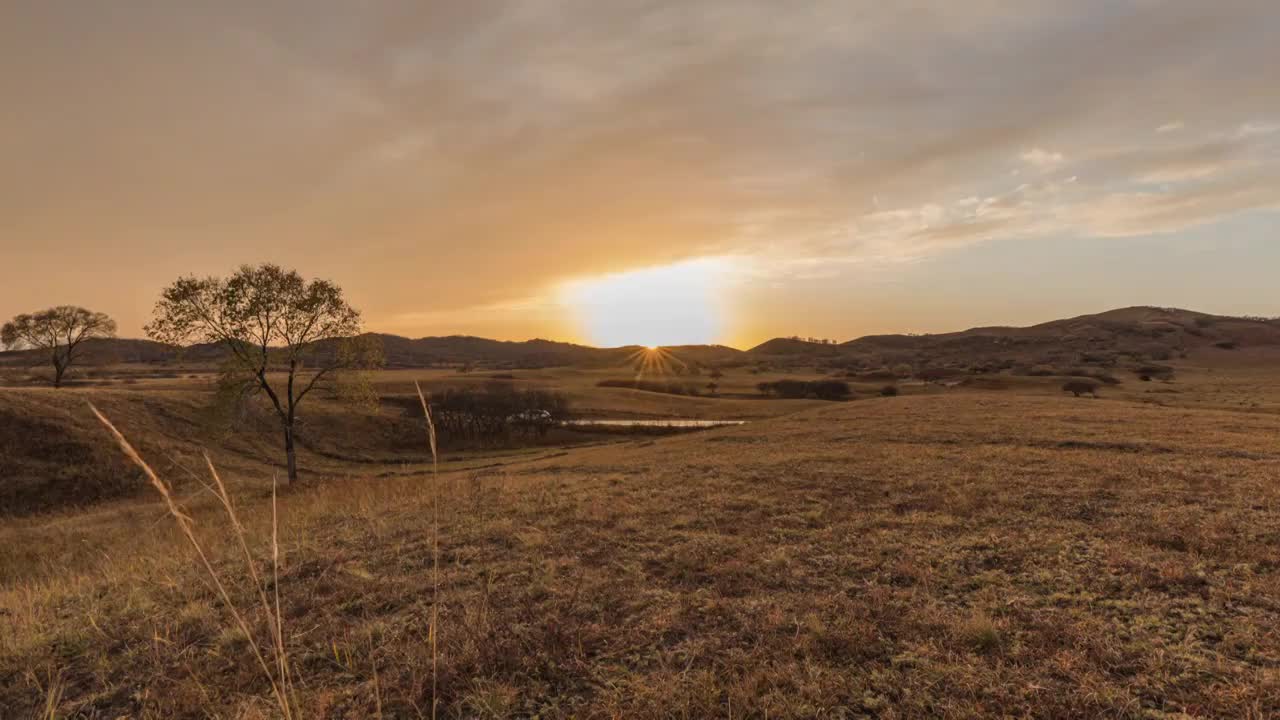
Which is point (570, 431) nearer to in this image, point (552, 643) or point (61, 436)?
point (61, 436)

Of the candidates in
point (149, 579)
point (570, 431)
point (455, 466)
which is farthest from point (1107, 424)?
point (570, 431)

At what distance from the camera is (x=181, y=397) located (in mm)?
55094

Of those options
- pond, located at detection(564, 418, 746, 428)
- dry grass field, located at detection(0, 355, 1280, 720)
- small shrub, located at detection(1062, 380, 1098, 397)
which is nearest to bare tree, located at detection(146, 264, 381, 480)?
dry grass field, located at detection(0, 355, 1280, 720)

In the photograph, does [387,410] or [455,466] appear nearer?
[455,466]

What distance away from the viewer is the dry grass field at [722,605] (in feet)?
17.2

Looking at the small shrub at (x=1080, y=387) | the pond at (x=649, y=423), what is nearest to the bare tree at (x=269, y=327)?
the pond at (x=649, y=423)

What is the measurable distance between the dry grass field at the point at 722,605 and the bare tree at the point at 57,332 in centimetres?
8388

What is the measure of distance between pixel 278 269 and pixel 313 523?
1081 inches

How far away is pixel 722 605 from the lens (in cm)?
716

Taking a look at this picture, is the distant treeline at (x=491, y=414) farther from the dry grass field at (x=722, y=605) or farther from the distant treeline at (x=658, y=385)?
the dry grass field at (x=722, y=605)

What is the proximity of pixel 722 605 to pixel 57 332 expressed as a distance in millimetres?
99222

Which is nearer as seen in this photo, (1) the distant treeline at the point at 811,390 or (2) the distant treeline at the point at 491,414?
(2) the distant treeline at the point at 491,414

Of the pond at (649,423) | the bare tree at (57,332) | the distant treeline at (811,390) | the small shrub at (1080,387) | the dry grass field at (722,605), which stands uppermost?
the bare tree at (57,332)

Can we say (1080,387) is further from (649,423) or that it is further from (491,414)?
(491,414)
